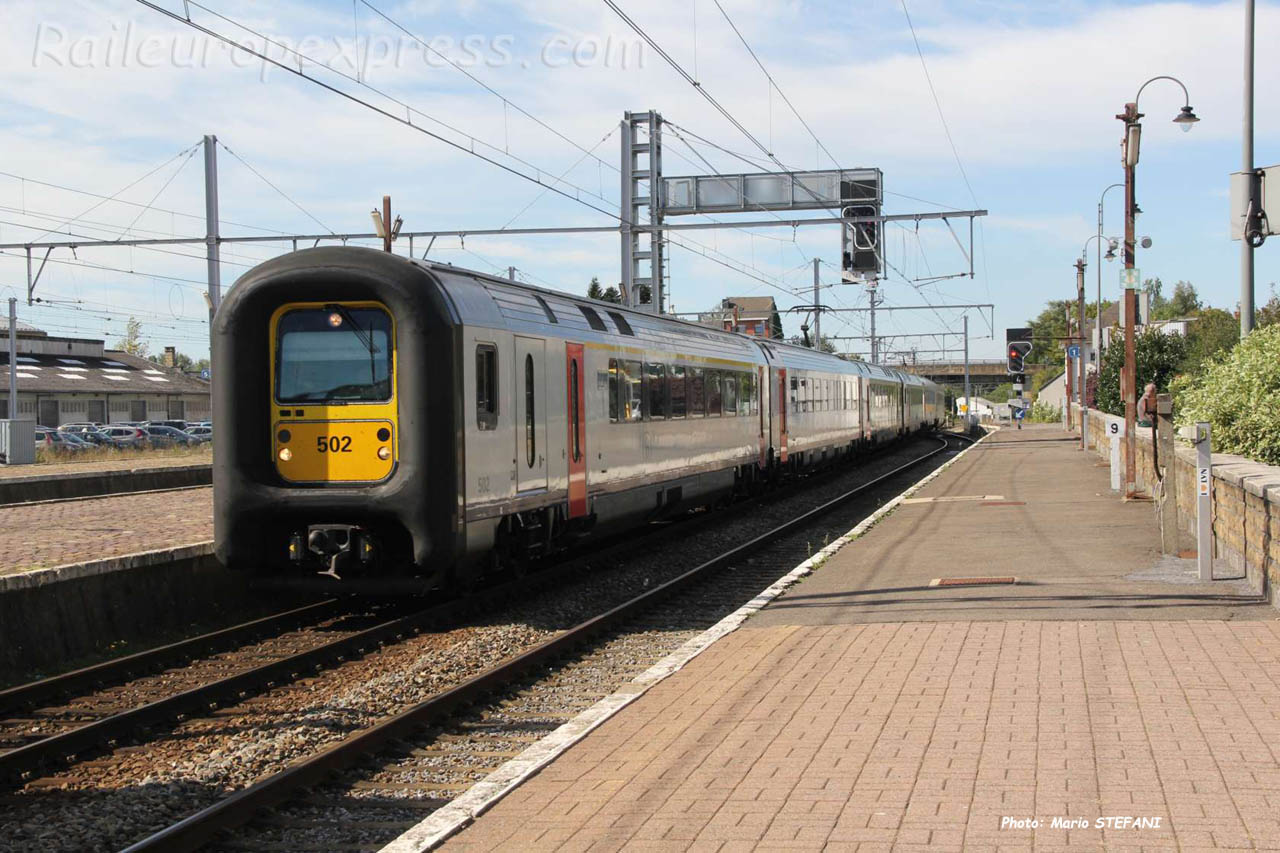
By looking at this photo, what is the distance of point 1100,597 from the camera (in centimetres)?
1093

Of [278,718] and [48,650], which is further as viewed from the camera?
[48,650]

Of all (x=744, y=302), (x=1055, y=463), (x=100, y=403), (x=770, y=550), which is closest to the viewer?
(x=770, y=550)

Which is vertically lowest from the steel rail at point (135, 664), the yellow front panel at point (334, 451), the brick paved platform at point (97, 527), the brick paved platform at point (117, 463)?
the steel rail at point (135, 664)

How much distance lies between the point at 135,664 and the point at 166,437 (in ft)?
143

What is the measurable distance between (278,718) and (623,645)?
3.36m

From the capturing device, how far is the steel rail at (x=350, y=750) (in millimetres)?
5805

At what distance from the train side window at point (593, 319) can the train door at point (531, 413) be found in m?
1.86

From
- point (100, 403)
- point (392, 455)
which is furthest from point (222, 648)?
point (100, 403)

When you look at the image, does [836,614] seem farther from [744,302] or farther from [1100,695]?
[744,302]

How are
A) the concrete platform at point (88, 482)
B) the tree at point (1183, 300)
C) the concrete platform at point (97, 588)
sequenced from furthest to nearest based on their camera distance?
the tree at point (1183, 300)
the concrete platform at point (88, 482)
the concrete platform at point (97, 588)

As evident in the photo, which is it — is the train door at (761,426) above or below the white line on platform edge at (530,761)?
above

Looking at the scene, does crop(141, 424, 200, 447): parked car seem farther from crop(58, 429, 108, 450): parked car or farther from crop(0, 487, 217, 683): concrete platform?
crop(0, 487, 217, 683): concrete platform

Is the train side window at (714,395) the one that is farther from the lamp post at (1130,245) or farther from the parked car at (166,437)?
the parked car at (166,437)

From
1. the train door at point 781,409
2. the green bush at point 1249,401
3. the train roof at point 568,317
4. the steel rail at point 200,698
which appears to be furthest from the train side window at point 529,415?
the train door at point 781,409
